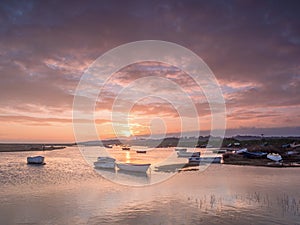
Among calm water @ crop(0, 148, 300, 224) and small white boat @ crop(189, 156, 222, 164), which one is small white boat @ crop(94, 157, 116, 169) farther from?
small white boat @ crop(189, 156, 222, 164)

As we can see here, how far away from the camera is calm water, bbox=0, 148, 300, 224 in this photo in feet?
65.0

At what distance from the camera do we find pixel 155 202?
25.1 m

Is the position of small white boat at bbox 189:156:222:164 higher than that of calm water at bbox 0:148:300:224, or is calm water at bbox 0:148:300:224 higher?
small white boat at bbox 189:156:222:164

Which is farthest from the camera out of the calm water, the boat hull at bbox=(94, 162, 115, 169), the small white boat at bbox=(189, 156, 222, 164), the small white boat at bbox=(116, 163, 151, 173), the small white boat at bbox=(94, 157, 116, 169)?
the small white boat at bbox=(189, 156, 222, 164)

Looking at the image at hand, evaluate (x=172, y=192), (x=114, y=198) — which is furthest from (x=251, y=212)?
(x=114, y=198)

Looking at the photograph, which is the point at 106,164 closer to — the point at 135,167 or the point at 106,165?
the point at 106,165

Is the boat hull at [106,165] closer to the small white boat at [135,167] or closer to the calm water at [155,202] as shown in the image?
the small white boat at [135,167]

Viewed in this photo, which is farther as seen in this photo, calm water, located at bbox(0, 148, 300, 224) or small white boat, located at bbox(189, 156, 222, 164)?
small white boat, located at bbox(189, 156, 222, 164)

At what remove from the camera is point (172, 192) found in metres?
29.9

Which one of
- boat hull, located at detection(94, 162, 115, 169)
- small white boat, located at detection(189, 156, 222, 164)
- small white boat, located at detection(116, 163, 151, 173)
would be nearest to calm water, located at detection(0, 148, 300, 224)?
small white boat, located at detection(116, 163, 151, 173)

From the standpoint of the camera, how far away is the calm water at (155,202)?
19.8m

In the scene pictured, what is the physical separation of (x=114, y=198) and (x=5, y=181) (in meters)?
19.7

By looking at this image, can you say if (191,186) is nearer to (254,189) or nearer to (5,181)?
(254,189)

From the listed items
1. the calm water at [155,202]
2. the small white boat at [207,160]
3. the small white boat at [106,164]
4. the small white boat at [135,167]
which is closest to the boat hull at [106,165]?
the small white boat at [106,164]
